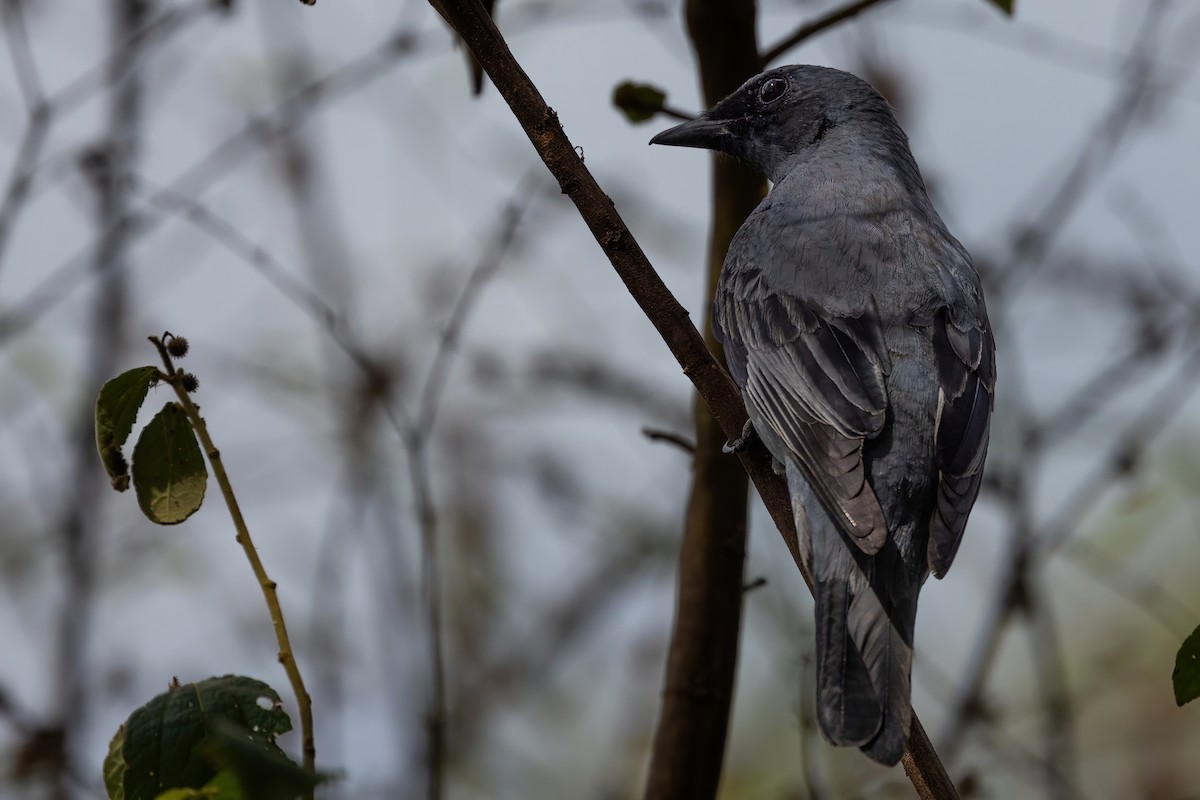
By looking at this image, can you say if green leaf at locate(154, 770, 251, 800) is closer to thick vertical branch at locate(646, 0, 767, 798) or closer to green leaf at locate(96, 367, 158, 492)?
green leaf at locate(96, 367, 158, 492)

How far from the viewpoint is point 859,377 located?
285 cm

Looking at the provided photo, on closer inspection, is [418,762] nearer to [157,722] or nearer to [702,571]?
[702,571]

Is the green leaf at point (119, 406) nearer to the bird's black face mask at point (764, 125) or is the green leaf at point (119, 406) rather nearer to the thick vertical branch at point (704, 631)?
the thick vertical branch at point (704, 631)

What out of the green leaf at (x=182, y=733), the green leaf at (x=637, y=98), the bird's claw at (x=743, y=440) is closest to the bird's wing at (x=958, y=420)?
the bird's claw at (x=743, y=440)

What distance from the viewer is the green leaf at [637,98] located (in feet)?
10.9

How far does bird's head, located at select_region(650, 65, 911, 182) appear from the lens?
12.5ft

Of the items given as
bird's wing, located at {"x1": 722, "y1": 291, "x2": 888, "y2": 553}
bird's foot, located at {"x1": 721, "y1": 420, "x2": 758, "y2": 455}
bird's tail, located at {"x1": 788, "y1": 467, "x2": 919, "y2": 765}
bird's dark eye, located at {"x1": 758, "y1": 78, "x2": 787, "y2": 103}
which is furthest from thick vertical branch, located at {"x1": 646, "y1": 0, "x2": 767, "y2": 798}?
bird's dark eye, located at {"x1": 758, "y1": 78, "x2": 787, "y2": 103}

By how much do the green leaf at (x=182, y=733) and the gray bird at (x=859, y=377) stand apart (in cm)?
105

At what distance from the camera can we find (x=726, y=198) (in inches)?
150

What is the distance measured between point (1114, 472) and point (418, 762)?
294cm

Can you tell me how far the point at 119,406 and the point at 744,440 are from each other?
4.36 ft

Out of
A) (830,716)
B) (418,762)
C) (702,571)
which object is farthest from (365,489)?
(830,716)

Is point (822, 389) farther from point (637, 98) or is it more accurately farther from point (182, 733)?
point (182, 733)

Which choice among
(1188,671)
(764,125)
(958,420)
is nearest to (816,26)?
(764,125)
